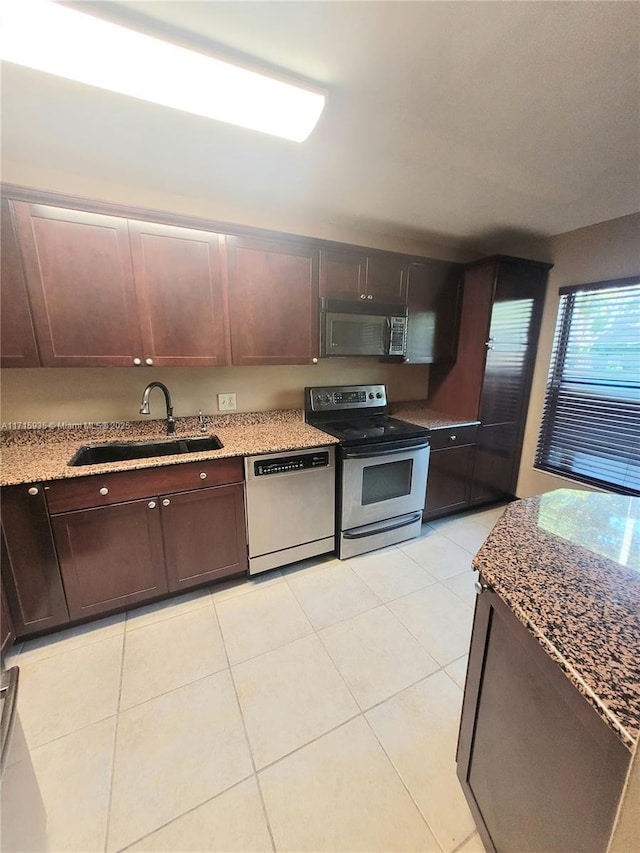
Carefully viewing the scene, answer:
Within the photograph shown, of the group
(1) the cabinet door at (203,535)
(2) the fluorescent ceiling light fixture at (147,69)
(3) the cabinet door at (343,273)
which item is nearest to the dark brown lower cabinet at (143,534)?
(1) the cabinet door at (203,535)

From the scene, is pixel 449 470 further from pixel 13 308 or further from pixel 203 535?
pixel 13 308

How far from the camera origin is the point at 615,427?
2.47 m

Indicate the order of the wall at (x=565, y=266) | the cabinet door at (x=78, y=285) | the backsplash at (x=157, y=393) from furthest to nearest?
the wall at (x=565, y=266) < the backsplash at (x=157, y=393) < the cabinet door at (x=78, y=285)

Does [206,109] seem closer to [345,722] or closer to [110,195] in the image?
[110,195]

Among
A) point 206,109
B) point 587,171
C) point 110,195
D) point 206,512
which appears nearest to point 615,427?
point 587,171

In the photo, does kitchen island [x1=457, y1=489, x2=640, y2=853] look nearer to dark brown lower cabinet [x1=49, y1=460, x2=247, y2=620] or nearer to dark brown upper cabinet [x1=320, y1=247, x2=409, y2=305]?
dark brown lower cabinet [x1=49, y1=460, x2=247, y2=620]

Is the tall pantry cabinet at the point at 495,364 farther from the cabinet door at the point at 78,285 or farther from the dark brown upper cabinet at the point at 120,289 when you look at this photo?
the cabinet door at the point at 78,285

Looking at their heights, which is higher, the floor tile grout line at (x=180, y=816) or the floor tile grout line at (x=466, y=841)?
the floor tile grout line at (x=180, y=816)

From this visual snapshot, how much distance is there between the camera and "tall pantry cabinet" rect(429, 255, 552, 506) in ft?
8.57

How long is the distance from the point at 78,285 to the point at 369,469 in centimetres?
200

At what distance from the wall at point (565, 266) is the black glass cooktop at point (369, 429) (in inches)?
50.6

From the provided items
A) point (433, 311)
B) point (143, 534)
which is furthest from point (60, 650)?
point (433, 311)

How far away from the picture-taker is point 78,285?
1695 mm

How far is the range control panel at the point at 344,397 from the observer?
257cm
